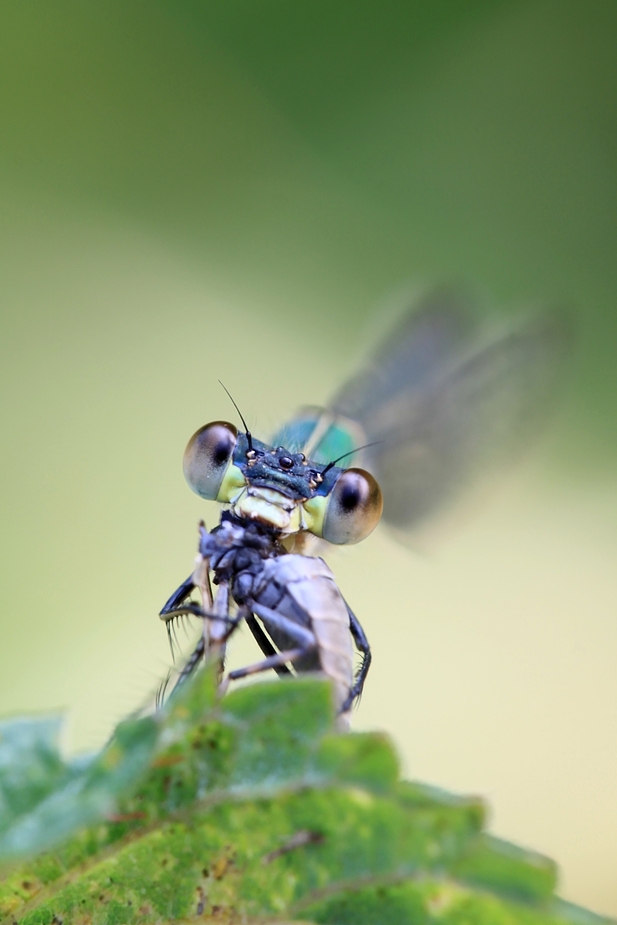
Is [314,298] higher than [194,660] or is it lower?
higher

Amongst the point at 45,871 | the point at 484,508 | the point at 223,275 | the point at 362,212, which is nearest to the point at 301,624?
the point at 45,871

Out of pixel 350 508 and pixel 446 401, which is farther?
pixel 446 401

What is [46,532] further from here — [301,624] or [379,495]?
[301,624]

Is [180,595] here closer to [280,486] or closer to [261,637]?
[261,637]

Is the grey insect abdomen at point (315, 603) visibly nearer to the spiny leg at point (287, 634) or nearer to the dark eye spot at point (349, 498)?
the spiny leg at point (287, 634)

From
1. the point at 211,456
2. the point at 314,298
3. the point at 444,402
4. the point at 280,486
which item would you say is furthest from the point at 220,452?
the point at 314,298

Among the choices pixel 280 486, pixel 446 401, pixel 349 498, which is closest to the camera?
pixel 280 486

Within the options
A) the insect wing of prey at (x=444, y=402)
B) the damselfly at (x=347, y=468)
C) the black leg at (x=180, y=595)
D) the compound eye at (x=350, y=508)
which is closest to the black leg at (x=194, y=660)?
the damselfly at (x=347, y=468)
